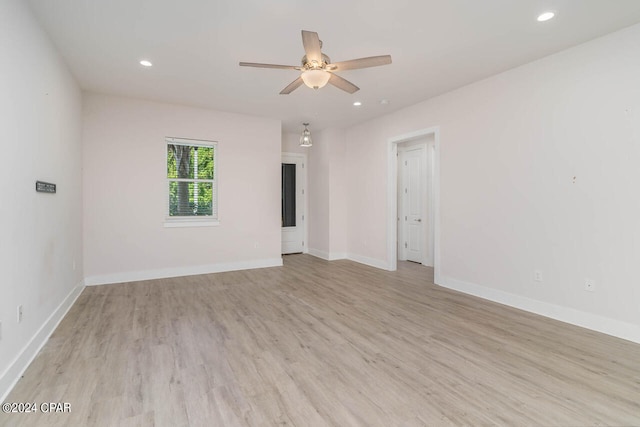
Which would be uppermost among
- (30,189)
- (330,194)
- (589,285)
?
(330,194)

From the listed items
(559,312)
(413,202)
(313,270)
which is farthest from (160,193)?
(559,312)

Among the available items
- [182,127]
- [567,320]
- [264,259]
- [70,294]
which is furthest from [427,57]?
[70,294]

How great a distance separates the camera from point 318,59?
266 centimetres

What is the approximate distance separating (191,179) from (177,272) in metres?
1.61

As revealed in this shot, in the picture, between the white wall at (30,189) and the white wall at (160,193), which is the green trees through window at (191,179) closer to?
the white wall at (160,193)

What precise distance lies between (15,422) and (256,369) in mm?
1368

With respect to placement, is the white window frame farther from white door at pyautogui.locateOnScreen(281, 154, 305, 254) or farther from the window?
white door at pyautogui.locateOnScreen(281, 154, 305, 254)

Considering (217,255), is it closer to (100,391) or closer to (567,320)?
(100,391)

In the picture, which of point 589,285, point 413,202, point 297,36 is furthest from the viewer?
point 413,202

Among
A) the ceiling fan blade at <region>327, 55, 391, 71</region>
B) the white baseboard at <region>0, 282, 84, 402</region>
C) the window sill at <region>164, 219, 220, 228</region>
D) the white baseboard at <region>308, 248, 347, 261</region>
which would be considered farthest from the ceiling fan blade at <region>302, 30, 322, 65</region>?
the white baseboard at <region>308, 248, 347, 261</region>

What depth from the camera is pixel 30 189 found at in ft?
8.29

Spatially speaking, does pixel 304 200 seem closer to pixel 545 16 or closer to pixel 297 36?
pixel 297 36

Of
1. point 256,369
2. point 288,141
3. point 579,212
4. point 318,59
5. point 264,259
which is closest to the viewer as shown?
point 256,369

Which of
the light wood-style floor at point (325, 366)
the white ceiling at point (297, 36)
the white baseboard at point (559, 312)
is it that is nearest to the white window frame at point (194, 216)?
the white ceiling at point (297, 36)
